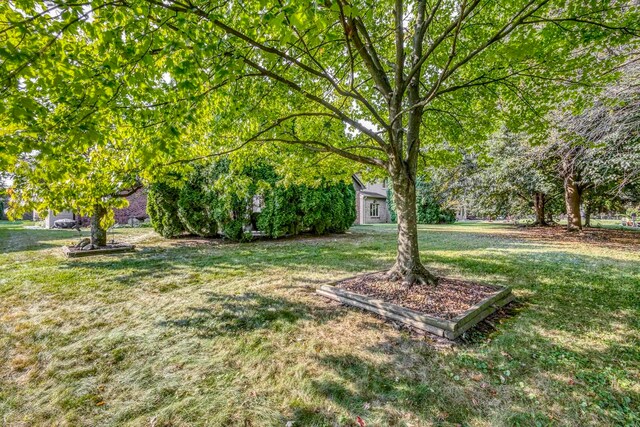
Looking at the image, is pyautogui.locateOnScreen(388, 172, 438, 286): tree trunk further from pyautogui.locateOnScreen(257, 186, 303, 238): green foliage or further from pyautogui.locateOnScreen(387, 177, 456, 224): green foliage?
pyautogui.locateOnScreen(387, 177, 456, 224): green foliage

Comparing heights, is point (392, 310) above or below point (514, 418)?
above

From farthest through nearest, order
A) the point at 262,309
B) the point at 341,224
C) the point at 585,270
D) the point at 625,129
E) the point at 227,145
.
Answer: the point at 341,224 → the point at 625,129 → the point at 585,270 → the point at 227,145 → the point at 262,309

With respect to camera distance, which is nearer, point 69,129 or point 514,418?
point 514,418

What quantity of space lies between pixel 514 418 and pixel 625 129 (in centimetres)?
935

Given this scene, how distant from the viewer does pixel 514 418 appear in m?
2.14

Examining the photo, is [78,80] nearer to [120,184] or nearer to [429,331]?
[120,184]

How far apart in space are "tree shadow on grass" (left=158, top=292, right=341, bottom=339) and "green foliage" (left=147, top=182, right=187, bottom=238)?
8579 mm

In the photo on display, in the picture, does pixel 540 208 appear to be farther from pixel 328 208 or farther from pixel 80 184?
pixel 80 184

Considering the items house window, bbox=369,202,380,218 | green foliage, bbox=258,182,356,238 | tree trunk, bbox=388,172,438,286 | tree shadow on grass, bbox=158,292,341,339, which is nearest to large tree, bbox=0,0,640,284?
tree trunk, bbox=388,172,438,286

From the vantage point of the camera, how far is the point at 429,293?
4.42 m

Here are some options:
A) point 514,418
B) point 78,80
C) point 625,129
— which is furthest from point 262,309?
point 625,129

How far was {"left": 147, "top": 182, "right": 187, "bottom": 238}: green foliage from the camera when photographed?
11555 millimetres

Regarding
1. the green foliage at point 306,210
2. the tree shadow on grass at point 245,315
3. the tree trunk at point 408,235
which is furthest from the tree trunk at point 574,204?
the tree shadow on grass at point 245,315

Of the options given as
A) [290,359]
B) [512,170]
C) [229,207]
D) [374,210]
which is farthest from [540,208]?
[290,359]
